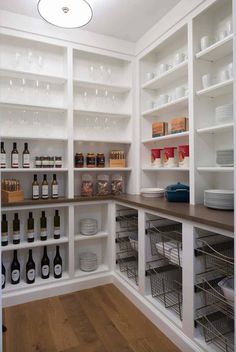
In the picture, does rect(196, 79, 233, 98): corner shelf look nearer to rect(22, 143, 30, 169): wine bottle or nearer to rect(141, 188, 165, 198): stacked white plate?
rect(141, 188, 165, 198): stacked white plate

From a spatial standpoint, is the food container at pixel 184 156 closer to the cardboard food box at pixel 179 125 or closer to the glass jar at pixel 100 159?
the cardboard food box at pixel 179 125

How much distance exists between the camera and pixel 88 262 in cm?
246

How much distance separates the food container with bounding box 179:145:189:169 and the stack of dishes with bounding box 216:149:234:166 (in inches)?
13.6

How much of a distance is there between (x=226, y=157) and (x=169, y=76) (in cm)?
103

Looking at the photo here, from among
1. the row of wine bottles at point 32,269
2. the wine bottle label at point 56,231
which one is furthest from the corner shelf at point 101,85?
the row of wine bottles at point 32,269

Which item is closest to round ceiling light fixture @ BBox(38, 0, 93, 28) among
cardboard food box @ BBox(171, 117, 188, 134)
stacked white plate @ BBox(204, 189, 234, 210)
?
cardboard food box @ BBox(171, 117, 188, 134)

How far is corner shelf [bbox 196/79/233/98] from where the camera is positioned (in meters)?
1.71

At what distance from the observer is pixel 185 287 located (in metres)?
1.54

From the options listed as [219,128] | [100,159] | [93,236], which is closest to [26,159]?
[100,159]

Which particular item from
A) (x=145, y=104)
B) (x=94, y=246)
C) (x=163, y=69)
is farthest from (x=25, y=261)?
(x=163, y=69)

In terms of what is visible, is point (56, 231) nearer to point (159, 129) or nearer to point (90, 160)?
point (90, 160)

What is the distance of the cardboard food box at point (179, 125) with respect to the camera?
7.02 feet

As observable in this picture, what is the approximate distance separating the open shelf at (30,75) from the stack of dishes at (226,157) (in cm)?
157

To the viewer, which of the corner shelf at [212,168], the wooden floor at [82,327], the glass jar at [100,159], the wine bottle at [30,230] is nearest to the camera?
the wooden floor at [82,327]
